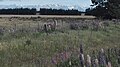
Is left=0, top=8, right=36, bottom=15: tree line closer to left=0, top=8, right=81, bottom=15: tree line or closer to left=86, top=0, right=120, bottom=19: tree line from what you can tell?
left=0, top=8, right=81, bottom=15: tree line

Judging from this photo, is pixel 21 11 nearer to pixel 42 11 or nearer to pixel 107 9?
pixel 42 11

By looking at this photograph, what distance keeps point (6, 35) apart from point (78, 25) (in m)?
5.75

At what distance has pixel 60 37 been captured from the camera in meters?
15.8

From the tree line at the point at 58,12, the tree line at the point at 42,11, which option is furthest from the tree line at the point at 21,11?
the tree line at the point at 58,12

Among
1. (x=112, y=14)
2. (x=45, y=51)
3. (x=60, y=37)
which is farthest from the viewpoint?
(x=112, y=14)

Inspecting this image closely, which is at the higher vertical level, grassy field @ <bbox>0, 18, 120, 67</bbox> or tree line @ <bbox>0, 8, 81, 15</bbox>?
grassy field @ <bbox>0, 18, 120, 67</bbox>

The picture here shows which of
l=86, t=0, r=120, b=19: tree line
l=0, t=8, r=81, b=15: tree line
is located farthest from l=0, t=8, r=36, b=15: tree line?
l=86, t=0, r=120, b=19: tree line

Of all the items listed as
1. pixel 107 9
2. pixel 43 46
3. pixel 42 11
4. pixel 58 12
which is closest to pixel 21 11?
pixel 42 11

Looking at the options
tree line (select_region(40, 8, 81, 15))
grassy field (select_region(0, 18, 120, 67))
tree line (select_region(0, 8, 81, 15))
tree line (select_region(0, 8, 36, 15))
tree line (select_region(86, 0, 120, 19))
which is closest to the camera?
grassy field (select_region(0, 18, 120, 67))

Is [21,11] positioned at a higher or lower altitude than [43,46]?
lower

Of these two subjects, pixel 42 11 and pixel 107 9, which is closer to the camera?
pixel 107 9

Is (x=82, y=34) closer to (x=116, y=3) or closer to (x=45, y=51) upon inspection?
(x=45, y=51)

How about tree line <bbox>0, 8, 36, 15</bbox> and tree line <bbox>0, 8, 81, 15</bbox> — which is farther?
tree line <bbox>0, 8, 36, 15</bbox>

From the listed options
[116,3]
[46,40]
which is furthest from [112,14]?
[46,40]
